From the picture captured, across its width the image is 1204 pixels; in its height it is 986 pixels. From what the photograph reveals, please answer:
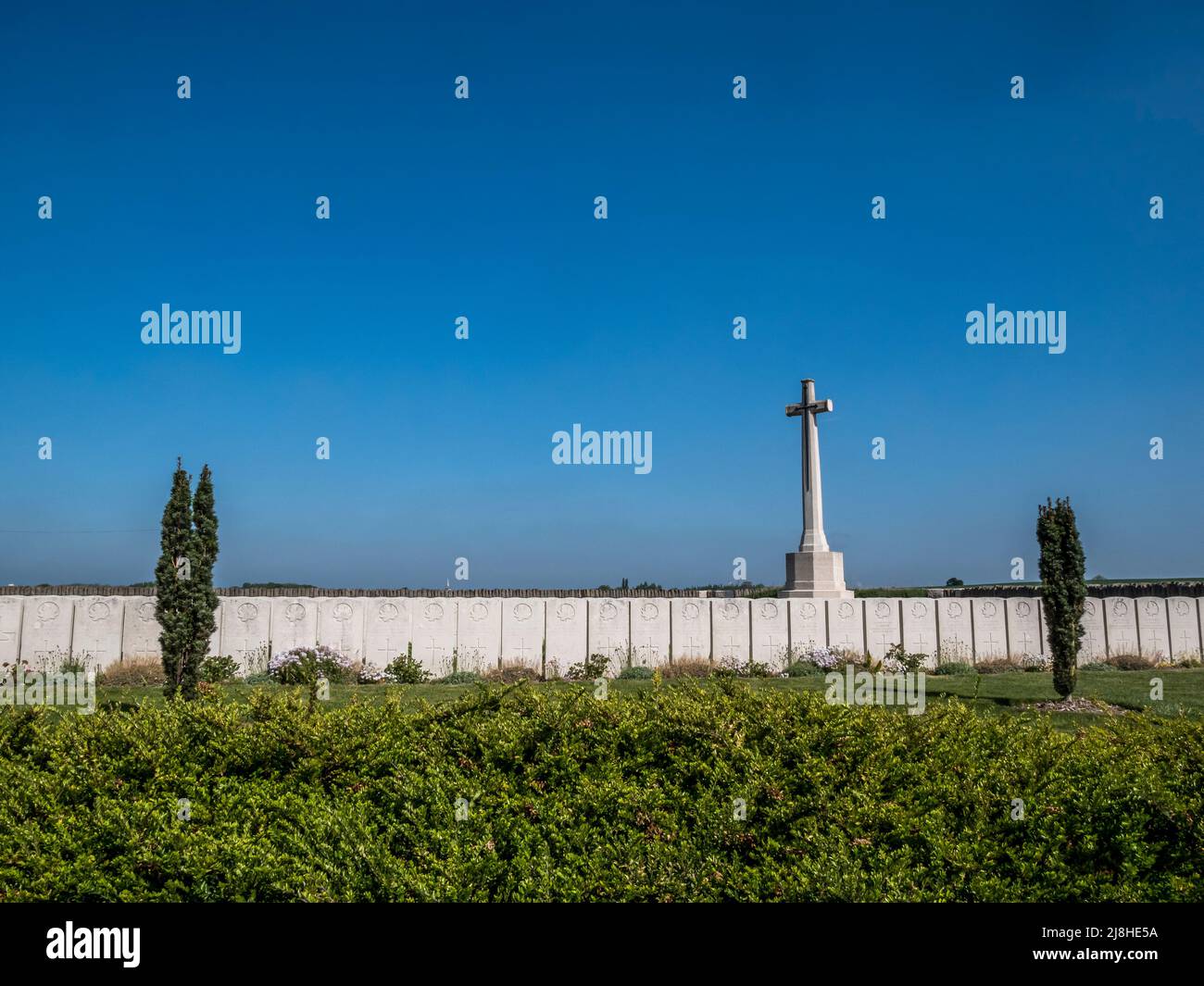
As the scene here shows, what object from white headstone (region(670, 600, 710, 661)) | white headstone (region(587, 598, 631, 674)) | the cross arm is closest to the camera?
white headstone (region(587, 598, 631, 674))

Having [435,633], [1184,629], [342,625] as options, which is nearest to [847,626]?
[1184,629]

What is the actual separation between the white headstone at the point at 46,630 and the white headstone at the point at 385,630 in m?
5.11

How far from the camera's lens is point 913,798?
4.18 meters

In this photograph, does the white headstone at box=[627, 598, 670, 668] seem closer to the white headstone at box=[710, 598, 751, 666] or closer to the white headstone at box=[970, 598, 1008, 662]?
the white headstone at box=[710, 598, 751, 666]

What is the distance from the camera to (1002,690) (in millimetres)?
14258

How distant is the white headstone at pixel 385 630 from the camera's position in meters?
16.5

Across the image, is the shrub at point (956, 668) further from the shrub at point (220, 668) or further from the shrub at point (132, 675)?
the shrub at point (132, 675)

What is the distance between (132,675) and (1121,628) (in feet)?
63.6


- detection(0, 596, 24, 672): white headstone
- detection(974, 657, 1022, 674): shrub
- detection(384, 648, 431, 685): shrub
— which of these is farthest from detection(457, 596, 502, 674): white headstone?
detection(974, 657, 1022, 674): shrub

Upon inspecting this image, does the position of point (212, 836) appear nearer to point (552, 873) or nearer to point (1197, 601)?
point (552, 873)

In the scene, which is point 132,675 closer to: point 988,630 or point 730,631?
point 730,631

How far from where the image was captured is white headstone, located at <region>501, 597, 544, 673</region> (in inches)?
659

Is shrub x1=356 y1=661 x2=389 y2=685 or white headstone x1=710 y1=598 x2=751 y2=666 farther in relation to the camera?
white headstone x1=710 y1=598 x2=751 y2=666

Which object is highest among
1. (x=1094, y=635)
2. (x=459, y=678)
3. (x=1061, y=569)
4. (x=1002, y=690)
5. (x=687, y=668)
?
(x=1061, y=569)
